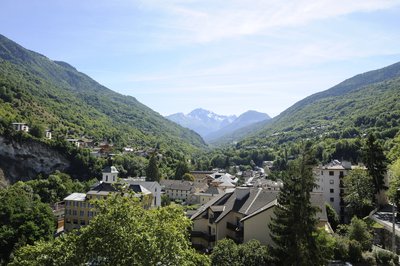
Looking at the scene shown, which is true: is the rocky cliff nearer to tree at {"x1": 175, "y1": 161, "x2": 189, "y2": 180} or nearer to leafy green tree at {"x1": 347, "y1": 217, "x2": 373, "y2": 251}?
tree at {"x1": 175, "y1": 161, "x2": 189, "y2": 180}

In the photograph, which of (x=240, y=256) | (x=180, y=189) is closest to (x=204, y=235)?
(x=240, y=256)

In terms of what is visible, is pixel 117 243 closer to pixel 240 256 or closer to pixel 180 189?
pixel 240 256

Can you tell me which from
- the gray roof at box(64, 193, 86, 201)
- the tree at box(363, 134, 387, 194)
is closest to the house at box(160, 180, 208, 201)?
the gray roof at box(64, 193, 86, 201)

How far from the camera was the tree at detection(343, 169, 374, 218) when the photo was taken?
2032 inches

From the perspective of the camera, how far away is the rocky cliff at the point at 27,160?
121500mm

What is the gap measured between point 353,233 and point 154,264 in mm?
27196

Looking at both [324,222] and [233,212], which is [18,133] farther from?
[324,222]

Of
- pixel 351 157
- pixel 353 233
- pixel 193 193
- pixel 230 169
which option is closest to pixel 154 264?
pixel 353 233

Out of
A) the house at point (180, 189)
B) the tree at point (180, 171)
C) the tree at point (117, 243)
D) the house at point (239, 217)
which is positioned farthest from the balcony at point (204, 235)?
the tree at point (180, 171)

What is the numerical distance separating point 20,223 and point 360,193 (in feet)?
177

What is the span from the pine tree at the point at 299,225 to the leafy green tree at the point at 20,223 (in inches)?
1514

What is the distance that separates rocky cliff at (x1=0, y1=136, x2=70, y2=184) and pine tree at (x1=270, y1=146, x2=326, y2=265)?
111 meters

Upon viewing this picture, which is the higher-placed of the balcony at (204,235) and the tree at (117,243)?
the tree at (117,243)

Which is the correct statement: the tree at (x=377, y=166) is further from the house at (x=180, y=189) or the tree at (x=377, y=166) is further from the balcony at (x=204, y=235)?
the house at (x=180, y=189)
